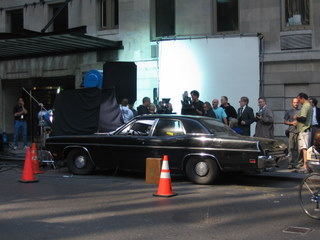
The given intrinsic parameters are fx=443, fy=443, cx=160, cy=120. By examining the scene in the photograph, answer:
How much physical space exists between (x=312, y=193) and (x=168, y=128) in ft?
13.8

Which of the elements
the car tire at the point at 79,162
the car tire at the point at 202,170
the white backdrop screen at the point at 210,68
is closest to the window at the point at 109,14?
the white backdrop screen at the point at 210,68

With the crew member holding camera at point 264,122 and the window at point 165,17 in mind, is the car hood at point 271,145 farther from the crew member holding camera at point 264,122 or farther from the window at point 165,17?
the window at point 165,17

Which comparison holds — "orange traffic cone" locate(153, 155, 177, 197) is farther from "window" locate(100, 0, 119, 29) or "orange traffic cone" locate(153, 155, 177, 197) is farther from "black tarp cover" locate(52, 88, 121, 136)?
"window" locate(100, 0, 119, 29)

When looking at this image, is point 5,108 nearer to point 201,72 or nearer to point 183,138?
point 201,72

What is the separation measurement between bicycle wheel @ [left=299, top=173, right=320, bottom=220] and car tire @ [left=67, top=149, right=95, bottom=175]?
5.65 metres

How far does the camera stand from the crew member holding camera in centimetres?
1152

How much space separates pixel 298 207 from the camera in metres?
7.25

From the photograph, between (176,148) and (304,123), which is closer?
(176,148)

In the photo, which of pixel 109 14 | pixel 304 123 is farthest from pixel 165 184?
pixel 109 14

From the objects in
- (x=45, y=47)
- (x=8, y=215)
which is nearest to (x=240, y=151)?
(x=8, y=215)

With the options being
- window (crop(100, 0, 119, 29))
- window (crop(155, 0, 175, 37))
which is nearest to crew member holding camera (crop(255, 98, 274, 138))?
window (crop(155, 0, 175, 37))

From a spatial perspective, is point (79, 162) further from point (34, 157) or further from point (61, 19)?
point (61, 19)

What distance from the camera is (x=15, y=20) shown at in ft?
70.4

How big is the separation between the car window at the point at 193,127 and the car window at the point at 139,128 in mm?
860
